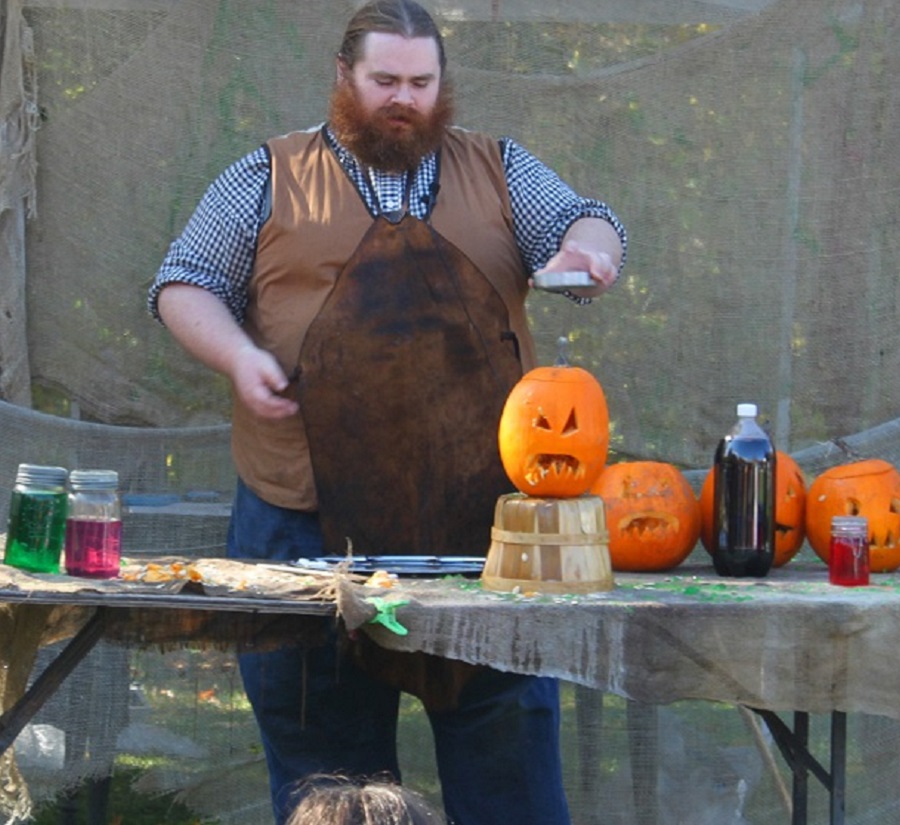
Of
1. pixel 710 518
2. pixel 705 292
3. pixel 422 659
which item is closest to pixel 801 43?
pixel 705 292

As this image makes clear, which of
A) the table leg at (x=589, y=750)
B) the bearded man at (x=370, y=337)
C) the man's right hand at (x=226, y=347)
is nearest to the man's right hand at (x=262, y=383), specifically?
the man's right hand at (x=226, y=347)

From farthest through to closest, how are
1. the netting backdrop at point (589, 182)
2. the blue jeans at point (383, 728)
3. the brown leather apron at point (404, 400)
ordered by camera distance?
the netting backdrop at point (589, 182), the brown leather apron at point (404, 400), the blue jeans at point (383, 728)

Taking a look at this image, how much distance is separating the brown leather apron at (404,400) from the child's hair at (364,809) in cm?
182

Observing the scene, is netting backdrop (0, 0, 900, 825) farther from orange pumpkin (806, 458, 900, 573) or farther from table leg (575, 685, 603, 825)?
orange pumpkin (806, 458, 900, 573)

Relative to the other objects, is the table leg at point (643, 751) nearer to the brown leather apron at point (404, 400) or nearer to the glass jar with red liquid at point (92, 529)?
the brown leather apron at point (404, 400)

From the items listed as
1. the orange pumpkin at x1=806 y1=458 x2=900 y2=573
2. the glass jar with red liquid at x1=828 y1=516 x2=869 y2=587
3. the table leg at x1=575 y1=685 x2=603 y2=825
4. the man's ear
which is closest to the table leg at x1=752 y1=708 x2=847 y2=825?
the glass jar with red liquid at x1=828 y1=516 x2=869 y2=587

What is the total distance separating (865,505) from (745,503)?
0.25 metres

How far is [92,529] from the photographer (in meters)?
3.19

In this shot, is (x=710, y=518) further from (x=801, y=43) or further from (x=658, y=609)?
(x=801, y=43)

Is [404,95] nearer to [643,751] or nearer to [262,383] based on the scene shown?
[262,383]

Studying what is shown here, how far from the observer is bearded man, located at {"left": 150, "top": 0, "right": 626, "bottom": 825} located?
3752 mm

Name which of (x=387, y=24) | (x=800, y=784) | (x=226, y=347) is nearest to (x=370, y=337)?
(x=226, y=347)

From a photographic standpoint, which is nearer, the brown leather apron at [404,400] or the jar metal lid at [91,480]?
the jar metal lid at [91,480]

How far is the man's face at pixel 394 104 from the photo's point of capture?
3.86 m
